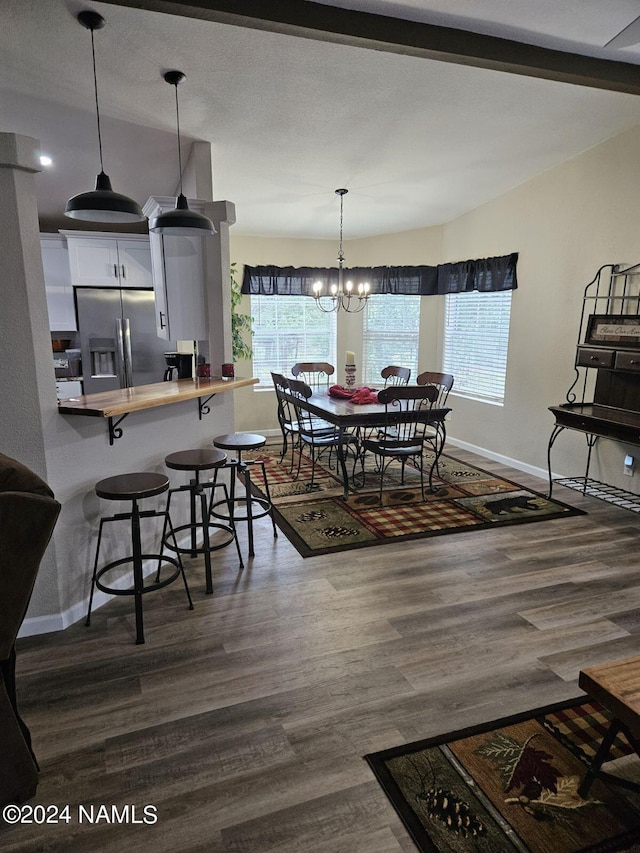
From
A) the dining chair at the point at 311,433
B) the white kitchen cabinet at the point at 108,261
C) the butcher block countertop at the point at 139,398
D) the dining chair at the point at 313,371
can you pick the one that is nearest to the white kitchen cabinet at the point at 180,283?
the butcher block countertop at the point at 139,398

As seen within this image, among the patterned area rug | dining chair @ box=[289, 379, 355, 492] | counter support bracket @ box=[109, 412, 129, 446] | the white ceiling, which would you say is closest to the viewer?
the white ceiling

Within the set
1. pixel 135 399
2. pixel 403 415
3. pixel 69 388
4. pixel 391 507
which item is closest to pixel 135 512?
pixel 135 399

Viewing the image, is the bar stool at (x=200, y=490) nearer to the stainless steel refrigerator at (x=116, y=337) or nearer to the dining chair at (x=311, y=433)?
the dining chair at (x=311, y=433)

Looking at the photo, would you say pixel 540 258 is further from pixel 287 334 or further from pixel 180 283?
pixel 180 283

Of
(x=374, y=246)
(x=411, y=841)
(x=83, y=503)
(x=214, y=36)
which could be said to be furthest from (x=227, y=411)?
(x=374, y=246)

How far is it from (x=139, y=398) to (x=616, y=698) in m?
2.39

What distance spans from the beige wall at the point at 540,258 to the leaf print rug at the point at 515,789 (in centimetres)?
283

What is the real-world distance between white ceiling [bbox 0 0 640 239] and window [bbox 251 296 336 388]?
1.63 m

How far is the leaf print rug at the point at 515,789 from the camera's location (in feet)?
4.97

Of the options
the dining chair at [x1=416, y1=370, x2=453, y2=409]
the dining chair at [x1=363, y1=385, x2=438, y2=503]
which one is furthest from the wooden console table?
the dining chair at [x1=416, y1=370, x2=453, y2=409]

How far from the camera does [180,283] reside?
3.79 metres

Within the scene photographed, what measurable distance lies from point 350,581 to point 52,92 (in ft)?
11.8

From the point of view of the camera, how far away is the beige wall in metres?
4.09

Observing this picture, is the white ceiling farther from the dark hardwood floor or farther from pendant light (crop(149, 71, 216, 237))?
the dark hardwood floor
